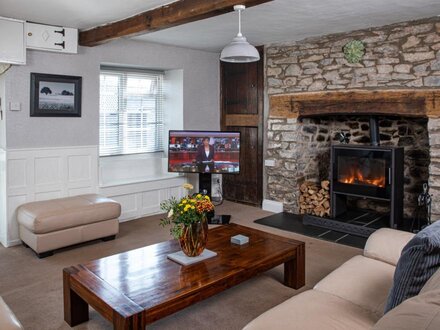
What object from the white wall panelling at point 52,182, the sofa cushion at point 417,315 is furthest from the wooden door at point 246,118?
the sofa cushion at point 417,315

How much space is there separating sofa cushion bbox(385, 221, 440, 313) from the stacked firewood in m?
3.64

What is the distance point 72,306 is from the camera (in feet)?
8.55

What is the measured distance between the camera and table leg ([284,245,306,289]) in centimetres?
318

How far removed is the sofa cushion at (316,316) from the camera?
179 centimetres

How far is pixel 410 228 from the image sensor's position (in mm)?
4562

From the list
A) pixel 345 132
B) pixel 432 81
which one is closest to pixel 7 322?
pixel 432 81

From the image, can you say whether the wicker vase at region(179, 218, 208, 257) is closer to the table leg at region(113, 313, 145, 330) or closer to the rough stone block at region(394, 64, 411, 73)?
the table leg at region(113, 313, 145, 330)

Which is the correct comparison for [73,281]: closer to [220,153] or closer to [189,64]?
[220,153]

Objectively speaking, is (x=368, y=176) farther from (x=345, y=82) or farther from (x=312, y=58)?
(x=312, y=58)

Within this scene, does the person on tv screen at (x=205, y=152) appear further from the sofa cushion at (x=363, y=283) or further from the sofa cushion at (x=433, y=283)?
the sofa cushion at (x=433, y=283)

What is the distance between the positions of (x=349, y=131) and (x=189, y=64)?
2.51 m

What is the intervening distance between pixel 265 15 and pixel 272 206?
2770mm

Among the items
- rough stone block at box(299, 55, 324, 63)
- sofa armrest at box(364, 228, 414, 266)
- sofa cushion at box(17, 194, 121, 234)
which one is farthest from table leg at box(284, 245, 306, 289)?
rough stone block at box(299, 55, 324, 63)

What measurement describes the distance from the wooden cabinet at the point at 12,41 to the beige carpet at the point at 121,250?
1990mm
